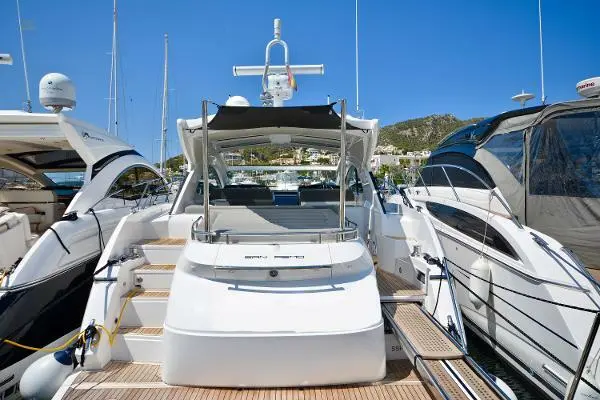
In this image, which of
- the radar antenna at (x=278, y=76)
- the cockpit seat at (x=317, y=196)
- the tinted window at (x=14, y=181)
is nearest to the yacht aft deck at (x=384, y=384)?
the cockpit seat at (x=317, y=196)

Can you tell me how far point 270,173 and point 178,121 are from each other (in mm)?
2489

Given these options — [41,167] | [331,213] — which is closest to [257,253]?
[331,213]

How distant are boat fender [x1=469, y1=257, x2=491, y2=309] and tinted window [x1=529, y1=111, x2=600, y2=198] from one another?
130 cm

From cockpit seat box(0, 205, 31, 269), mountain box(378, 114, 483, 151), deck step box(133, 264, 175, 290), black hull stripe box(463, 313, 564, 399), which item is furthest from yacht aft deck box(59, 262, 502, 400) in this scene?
mountain box(378, 114, 483, 151)

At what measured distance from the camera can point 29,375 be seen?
334cm

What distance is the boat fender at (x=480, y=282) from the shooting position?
512 cm

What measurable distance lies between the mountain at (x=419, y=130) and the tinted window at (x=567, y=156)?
87796mm

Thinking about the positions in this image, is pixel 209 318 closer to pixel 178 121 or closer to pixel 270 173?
pixel 178 121

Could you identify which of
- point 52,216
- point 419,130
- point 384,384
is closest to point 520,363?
point 384,384

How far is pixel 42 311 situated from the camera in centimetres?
430

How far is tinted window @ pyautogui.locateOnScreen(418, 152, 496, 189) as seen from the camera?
6.41m

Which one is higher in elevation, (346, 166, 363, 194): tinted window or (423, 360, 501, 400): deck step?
(346, 166, 363, 194): tinted window

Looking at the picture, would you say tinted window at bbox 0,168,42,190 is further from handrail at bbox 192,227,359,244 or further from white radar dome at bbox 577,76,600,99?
white radar dome at bbox 577,76,600,99

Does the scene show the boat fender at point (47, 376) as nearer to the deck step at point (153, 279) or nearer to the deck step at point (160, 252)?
the deck step at point (153, 279)
